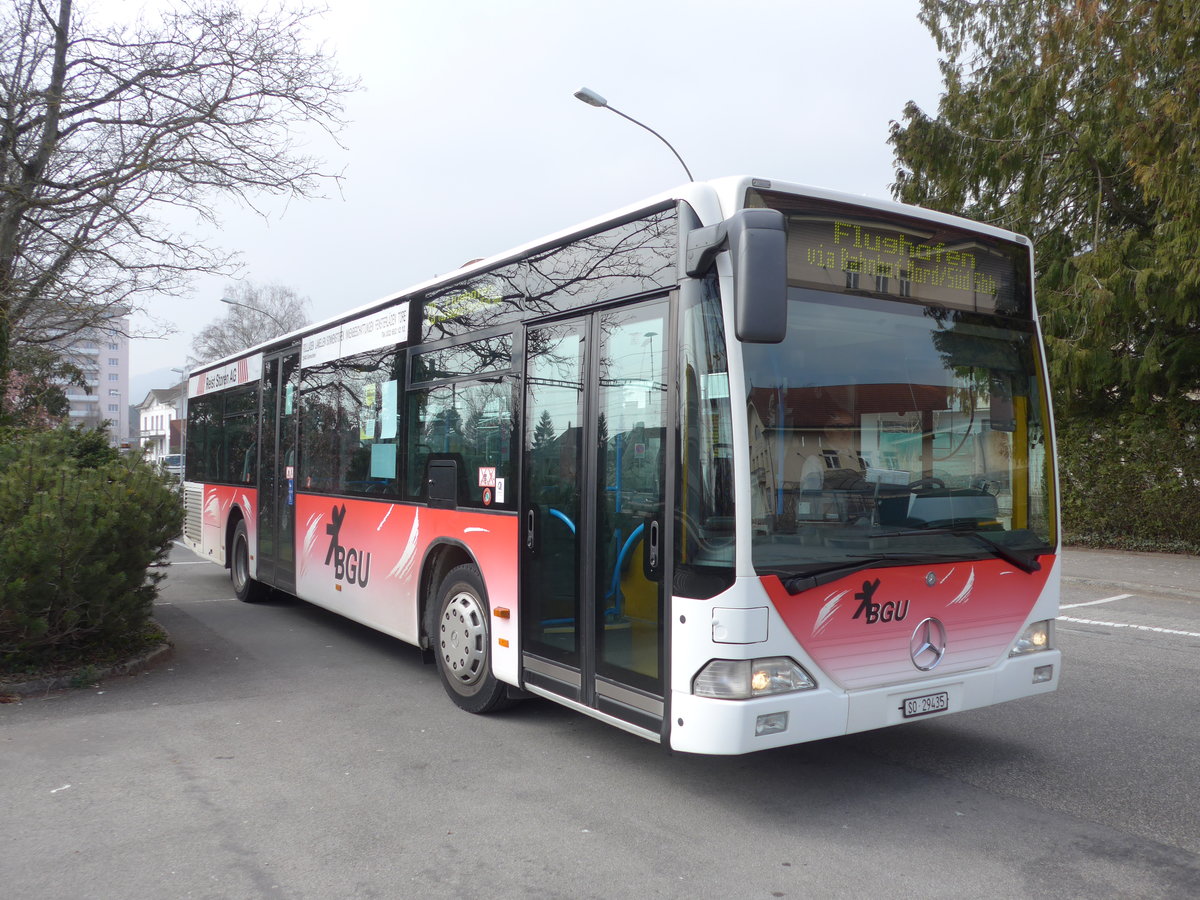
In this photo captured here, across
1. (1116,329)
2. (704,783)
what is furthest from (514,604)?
(1116,329)

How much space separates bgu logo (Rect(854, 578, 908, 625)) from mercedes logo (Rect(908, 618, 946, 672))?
0.51ft

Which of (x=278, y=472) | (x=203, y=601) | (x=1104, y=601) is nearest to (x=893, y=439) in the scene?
(x=278, y=472)

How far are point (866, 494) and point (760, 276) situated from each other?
129cm

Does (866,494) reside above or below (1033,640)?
above

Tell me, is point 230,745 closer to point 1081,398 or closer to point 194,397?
point 194,397

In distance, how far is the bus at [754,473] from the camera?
4359 mm

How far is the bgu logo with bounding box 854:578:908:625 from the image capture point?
15.0 feet

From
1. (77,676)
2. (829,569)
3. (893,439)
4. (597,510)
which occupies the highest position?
(893,439)

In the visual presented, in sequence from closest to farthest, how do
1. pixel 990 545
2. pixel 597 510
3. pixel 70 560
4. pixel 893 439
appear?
pixel 893 439, pixel 990 545, pixel 597 510, pixel 70 560

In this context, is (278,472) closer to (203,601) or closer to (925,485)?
(203,601)

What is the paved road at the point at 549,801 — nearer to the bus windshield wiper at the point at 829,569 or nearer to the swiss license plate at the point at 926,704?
the swiss license plate at the point at 926,704

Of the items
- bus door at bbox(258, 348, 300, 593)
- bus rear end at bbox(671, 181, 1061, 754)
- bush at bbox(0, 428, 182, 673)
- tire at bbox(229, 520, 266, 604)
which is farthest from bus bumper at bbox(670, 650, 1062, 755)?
tire at bbox(229, 520, 266, 604)

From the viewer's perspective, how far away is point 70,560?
6.96m

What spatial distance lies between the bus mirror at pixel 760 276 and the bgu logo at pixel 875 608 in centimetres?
136
